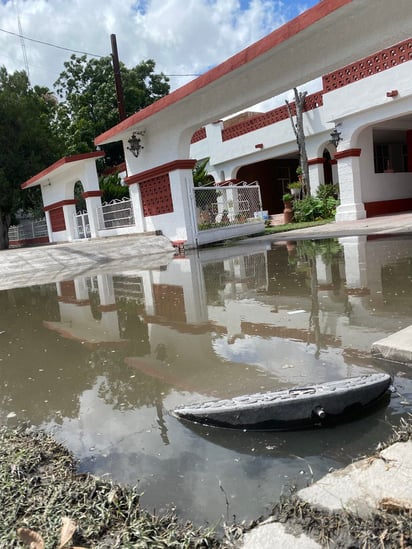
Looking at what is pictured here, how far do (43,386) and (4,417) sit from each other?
0.47 m

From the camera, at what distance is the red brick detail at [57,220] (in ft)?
64.2

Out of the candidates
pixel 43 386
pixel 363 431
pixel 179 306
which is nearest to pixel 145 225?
pixel 179 306

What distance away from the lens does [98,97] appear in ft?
93.0

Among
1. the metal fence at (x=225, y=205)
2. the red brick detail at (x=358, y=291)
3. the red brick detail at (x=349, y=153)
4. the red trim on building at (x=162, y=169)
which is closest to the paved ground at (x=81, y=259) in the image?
the metal fence at (x=225, y=205)

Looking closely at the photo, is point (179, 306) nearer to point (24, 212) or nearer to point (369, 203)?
point (369, 203)

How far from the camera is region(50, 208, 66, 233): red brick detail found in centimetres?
1956

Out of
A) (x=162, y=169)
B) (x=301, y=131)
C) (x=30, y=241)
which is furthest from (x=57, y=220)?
(x=301, y=131)

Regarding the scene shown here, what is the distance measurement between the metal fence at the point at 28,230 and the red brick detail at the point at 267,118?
10.0m

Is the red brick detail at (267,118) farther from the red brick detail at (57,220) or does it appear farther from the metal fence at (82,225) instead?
the red brick detail at (57,220)

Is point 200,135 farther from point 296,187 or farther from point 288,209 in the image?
point 288,209

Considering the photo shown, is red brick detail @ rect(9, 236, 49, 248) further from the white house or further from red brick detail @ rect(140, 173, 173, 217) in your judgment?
red brick detail @ rect(140, 173, 173, 217)

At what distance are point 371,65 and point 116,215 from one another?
954cm

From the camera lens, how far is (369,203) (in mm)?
16500

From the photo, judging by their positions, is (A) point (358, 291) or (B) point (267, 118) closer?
(A) point (358, 291)
